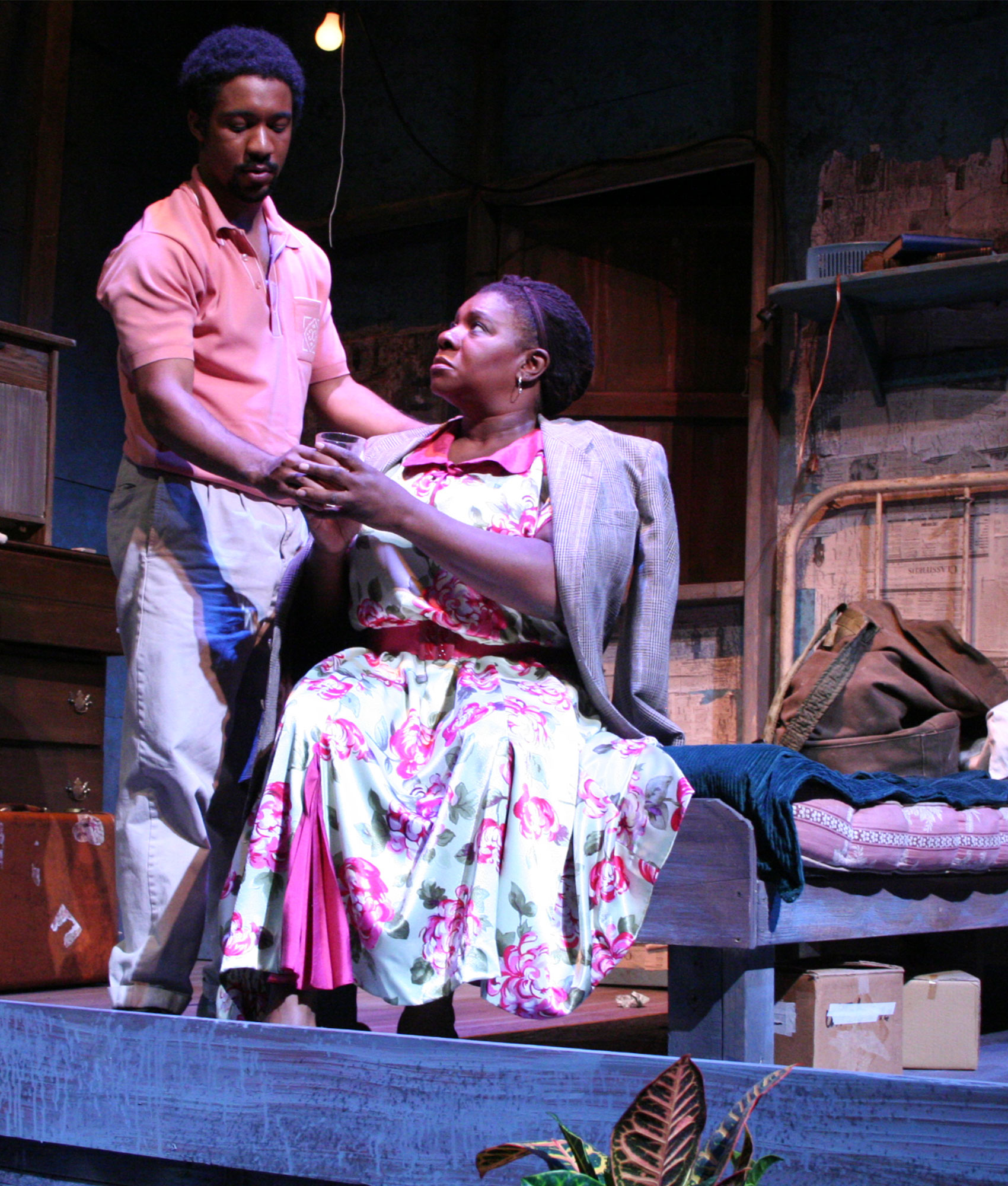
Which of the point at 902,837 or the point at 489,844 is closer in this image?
the point at 489,844

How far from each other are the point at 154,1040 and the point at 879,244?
133 inches

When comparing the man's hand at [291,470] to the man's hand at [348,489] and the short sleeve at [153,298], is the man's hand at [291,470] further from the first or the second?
the short sleeve at [153,298]

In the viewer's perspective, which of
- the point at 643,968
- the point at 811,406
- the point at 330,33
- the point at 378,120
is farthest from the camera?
the point at 378,120

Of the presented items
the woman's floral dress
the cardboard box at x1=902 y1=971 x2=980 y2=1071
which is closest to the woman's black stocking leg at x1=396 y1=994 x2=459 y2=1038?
the woman's floral dress

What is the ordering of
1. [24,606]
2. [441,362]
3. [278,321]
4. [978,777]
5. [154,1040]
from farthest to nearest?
[24,606]
[978,777]
[278,321]
[441,362]
[154,1040]

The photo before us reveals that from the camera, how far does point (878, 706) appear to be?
3121mm

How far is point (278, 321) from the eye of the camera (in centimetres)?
248

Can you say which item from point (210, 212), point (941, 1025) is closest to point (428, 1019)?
point (941, 1025)

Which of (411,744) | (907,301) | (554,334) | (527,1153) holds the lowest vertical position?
(527,1153)

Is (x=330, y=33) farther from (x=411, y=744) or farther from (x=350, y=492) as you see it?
(x=411, y=744)

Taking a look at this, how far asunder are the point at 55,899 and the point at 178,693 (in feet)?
5.00

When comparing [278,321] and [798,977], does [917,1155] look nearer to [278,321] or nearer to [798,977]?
[798,977]

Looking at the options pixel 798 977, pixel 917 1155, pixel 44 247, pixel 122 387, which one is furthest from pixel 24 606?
pixel 917 1155

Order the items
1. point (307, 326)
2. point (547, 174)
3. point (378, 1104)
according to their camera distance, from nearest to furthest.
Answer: point (378, 1104)
point (307, 326)
point (547, 174)
